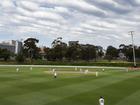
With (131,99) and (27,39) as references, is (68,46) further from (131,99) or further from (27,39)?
(131,99)

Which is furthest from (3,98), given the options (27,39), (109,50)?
(109,50)

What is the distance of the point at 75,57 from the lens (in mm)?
147000

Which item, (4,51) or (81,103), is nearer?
(81,103)

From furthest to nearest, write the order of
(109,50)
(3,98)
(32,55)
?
(109,50)
(32,55)
(3,98)

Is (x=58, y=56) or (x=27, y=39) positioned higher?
(x=27, y=39)

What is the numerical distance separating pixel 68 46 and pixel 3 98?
5059 inches

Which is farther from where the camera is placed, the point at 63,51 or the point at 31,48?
the point at 31,48

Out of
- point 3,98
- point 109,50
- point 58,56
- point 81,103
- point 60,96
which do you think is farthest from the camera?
point 109,50

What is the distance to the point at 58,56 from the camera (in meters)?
142

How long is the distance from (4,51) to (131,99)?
441 ft

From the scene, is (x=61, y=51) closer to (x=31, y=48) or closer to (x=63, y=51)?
(x=63, y=51)

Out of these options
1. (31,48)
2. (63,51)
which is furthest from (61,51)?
(31,48)

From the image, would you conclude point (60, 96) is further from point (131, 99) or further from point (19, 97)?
point (131, 99)

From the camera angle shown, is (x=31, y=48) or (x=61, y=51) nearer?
(x=61, y=51)
